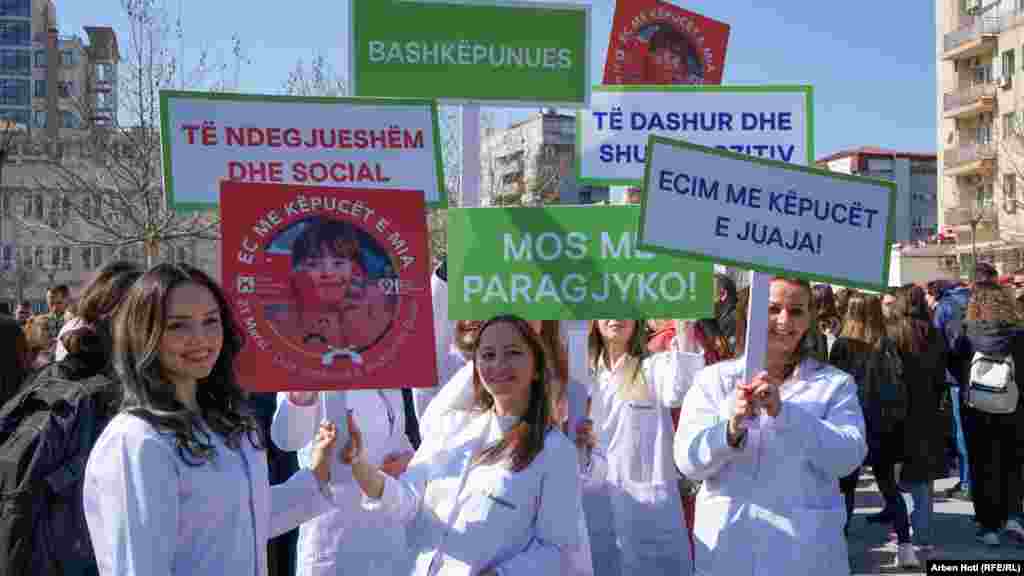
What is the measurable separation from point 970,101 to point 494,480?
5436 cm

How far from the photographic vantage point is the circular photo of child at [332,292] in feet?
11.7

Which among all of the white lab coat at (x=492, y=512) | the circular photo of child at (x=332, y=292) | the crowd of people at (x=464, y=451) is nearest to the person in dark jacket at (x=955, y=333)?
the crowd of people at (x=464, y=451)

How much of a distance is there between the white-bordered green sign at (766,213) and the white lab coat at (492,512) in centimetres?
101

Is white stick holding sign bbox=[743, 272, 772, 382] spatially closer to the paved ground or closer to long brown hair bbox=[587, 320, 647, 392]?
long brown hair bbox=[587, 320, 647, 392]

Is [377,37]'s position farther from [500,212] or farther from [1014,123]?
[1014,123]

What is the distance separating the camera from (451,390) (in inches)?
155

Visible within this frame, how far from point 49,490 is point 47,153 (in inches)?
1077

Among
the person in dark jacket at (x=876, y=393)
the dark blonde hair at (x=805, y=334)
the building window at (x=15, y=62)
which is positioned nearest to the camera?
the dark blonde hair at (x=805, y=334)

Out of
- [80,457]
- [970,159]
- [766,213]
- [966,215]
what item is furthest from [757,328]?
[966,215]

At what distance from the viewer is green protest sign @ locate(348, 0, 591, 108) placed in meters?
5.09

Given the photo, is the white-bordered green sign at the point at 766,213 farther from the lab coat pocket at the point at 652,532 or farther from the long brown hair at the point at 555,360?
the lab coat pocket at the point at 652,532

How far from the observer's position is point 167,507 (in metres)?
2.69

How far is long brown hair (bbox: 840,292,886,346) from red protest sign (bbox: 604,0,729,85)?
6.97ft

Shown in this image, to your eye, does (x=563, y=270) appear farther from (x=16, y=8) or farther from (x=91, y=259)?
(x=16, y=8)
